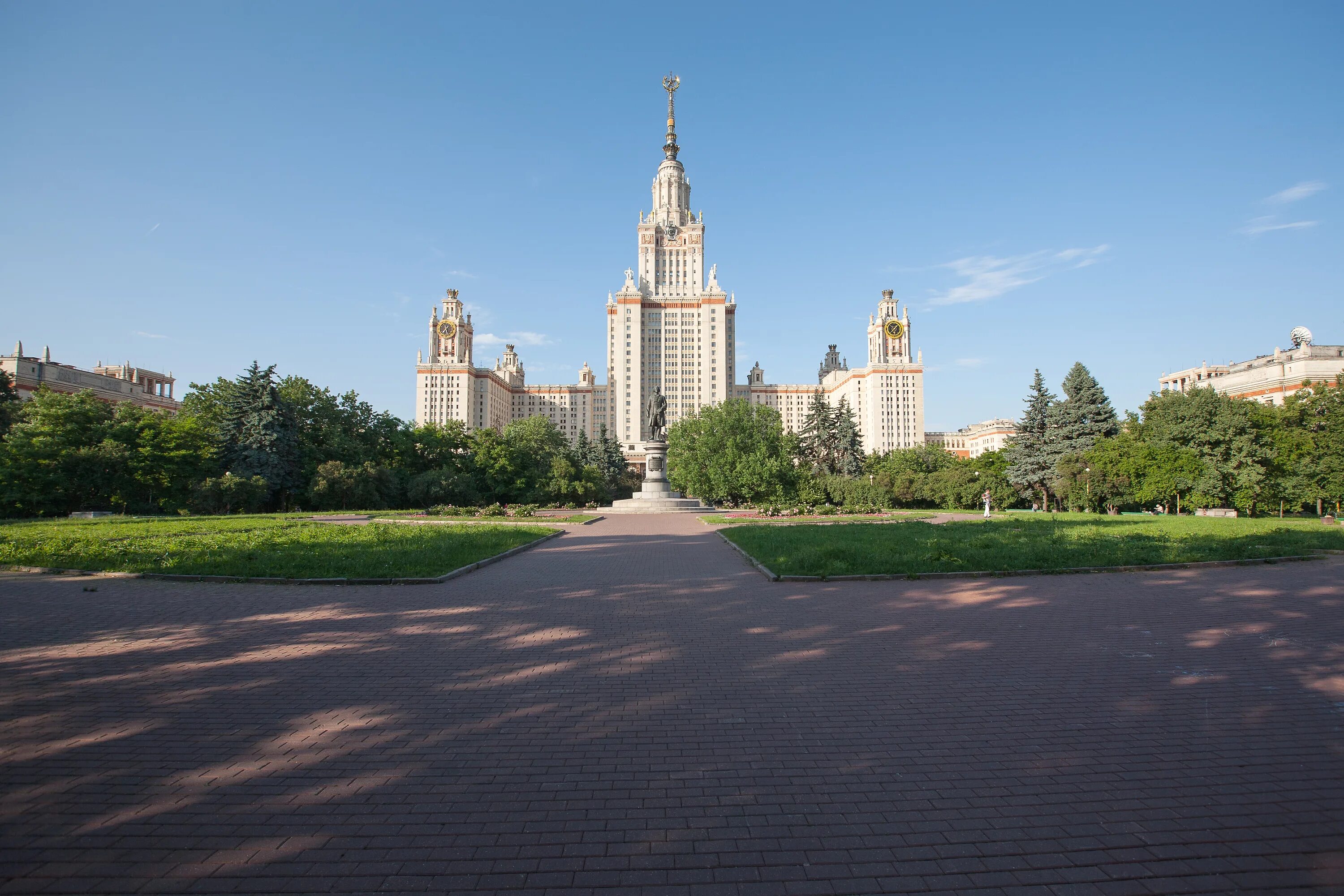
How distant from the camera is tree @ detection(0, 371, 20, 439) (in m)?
37.2

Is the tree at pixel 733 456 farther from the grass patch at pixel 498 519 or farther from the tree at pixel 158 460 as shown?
the tree at pixel 158 460

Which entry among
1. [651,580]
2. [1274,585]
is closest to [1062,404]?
[1274,585]

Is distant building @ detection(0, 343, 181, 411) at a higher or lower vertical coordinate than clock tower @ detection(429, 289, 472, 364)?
→ lower

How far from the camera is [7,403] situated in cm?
3962

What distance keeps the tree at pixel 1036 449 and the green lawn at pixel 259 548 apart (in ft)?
135

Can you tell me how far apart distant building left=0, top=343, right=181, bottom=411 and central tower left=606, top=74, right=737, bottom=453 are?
7261 centimetres

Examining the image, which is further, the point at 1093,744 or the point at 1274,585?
the point at 1274,585

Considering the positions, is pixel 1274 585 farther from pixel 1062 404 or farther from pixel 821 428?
pixel 821 428

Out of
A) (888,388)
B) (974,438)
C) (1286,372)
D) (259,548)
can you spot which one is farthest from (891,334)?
(259,548)

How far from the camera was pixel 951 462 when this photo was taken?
64.4m

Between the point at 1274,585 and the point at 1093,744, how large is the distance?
10.1 m

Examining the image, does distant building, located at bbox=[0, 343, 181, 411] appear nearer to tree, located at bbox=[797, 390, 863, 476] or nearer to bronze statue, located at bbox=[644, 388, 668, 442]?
bronze statue, located at bbox=[644, 388, 668, 442]

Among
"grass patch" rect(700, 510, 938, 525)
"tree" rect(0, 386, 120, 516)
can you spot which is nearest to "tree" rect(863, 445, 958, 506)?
"grass patch" rect(700, 510, 938, 525)

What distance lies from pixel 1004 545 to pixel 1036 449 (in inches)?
1513
